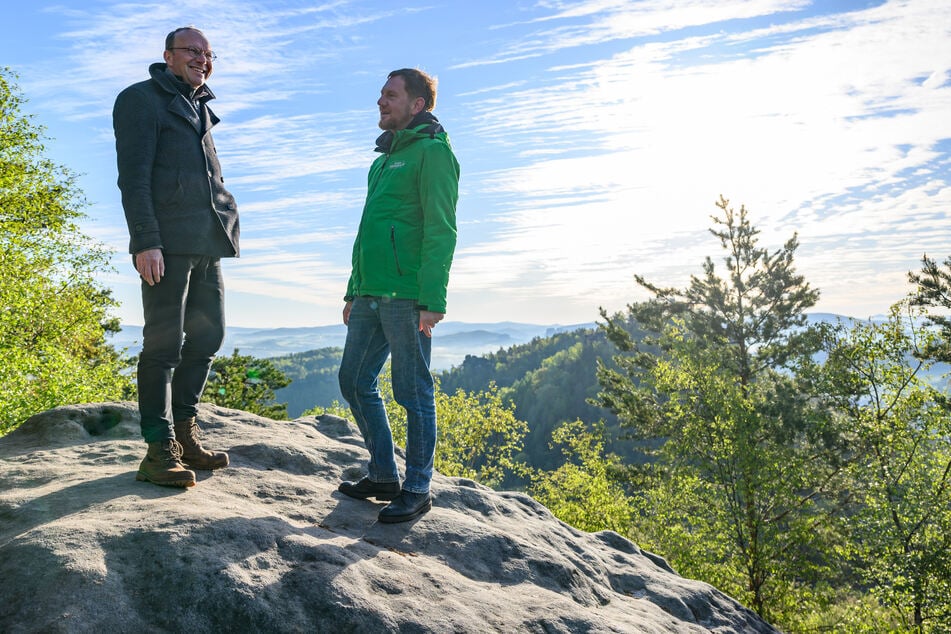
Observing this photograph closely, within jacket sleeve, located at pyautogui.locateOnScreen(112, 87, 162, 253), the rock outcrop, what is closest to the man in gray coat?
jacket sleeve, located at pyautogui.locateOnScreen(112, 87, 162, 253)

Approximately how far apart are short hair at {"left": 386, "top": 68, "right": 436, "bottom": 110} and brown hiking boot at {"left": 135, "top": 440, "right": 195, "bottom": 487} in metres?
3.00

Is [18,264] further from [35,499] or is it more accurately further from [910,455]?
[910,455]

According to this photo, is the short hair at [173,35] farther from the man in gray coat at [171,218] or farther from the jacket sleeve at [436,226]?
the jacket sleeve at [436,226]

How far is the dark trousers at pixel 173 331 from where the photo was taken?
13.5ft

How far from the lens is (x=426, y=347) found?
14.7ft

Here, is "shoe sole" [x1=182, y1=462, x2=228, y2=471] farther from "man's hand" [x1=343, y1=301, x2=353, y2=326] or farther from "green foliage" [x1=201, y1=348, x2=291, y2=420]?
"green foliage" [x1=201, y1=348, x2=291, y2=420]

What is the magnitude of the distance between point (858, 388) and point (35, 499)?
23538mm

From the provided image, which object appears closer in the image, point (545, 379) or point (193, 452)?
point (193, 452)

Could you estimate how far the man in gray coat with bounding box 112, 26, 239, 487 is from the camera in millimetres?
3986

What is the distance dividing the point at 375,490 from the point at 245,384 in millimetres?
30864

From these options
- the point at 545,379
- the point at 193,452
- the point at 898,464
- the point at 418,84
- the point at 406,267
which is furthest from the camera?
the point at 545,379

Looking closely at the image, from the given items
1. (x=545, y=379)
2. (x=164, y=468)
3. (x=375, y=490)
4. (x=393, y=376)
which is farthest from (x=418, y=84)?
(x=545, y=379)

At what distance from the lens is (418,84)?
445 cm

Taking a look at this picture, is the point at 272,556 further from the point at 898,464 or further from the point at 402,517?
the point at 898,464
